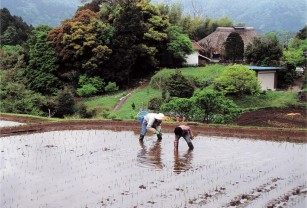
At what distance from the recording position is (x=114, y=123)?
19.1m

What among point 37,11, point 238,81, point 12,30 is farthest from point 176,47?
point 37,11

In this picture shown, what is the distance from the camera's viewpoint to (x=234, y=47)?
39781mm

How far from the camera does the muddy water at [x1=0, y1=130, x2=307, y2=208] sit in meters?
9.76

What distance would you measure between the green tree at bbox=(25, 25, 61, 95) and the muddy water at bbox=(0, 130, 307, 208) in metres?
20.4

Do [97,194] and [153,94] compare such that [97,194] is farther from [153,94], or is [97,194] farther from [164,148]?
[153,94]

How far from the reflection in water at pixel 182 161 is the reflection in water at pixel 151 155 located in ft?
1.44

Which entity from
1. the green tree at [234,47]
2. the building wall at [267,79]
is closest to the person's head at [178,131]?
the building wall at [267,79]

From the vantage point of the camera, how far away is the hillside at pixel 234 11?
78250 mm

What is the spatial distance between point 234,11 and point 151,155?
335ft

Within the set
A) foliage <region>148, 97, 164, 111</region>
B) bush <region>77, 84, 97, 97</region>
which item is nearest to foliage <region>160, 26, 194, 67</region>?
bush <region>77, 84, 97, 97</region>

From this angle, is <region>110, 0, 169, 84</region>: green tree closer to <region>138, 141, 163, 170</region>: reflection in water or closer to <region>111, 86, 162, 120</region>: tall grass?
<region>111, 86, 162, 120</region>: tall grass

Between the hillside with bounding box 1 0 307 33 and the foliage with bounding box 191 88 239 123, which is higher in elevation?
the hillside with bounding box 1 0 307 33

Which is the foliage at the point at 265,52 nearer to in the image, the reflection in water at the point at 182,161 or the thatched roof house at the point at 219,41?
the thatched roof house at the point at 219,41

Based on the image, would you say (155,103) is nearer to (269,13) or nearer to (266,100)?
(266,100)
